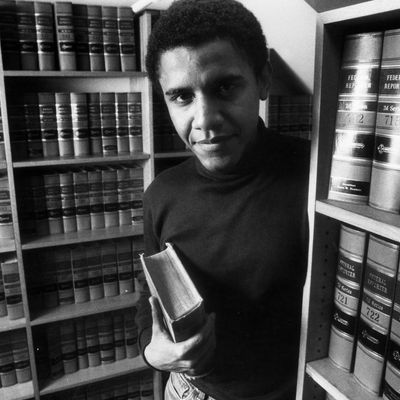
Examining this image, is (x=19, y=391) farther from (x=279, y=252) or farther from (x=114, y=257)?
(x=279, y=252)

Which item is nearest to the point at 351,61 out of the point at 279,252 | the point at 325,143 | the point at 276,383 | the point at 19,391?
the point at 325,143

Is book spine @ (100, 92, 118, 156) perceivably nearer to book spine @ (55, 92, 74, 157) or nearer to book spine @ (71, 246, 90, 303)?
book spine @ (55, 92, 74, 157)

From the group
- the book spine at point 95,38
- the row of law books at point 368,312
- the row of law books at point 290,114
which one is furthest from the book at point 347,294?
the book spine at point 95,38

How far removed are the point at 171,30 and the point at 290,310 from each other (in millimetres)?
682

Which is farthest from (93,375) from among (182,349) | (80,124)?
(182,349)

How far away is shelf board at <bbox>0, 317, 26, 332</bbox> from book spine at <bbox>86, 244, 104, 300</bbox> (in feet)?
1.09

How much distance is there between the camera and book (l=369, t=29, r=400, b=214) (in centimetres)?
58

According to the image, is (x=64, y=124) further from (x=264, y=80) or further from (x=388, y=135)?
(x=388, y=135)

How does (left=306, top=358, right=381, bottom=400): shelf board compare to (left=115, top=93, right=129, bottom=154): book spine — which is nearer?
(left=306, top=358, right=381, bottom=400): shelf board

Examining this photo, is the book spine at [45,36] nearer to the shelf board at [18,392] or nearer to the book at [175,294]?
the book at [175,294]

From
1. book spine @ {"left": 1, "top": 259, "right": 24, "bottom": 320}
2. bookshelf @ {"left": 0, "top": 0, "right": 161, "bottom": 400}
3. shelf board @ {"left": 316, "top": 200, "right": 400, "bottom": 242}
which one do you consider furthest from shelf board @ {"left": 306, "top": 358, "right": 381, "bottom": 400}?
book spine @ {"left": 1, "top": 259, "right": 24, "bottom": 320}

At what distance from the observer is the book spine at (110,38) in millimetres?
1795

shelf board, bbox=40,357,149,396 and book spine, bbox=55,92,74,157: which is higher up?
book spine, bbox=55,92,74,157

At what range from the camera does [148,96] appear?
183 cm
